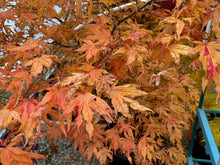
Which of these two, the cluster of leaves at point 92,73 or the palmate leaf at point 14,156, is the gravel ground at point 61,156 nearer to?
the cluster of leaves at point 92,73

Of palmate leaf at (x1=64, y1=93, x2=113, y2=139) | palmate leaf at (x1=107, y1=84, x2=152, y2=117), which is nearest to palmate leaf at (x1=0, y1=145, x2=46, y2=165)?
palmate leaf at (x1=64, y1=93, x2=113, y2=139)

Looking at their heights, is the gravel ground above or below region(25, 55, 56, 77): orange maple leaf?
below

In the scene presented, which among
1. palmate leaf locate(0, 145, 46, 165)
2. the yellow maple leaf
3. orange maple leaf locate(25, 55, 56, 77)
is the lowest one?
palmate leaf locate(0, 145, 46, 165)

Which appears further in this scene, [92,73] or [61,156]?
[61,156]

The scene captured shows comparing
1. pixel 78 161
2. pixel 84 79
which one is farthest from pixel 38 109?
pixel 78 161

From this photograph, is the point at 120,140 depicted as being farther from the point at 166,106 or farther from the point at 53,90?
the point at 53,90

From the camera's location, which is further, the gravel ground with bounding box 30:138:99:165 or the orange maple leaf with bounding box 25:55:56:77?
the gravel ground with bounding box 30:138:99:165

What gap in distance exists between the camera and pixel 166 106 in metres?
1.12

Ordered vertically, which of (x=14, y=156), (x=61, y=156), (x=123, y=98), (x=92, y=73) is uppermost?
(x=92, y=73)

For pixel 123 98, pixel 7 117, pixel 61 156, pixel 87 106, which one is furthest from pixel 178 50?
pixel 61 156

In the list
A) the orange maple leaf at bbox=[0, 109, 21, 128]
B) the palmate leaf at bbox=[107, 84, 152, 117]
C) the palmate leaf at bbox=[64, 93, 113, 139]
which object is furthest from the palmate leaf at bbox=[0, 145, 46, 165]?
the palmate leaf at bbox=[107, 84, 152, 117]

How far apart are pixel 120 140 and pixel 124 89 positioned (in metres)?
0.53

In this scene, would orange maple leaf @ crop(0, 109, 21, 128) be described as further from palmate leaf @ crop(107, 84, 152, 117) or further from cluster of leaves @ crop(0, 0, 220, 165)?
palmate leaf @ crop(107, 84, 152, 117)

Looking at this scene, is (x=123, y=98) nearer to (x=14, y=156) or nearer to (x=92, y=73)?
(x=92, y=73)
